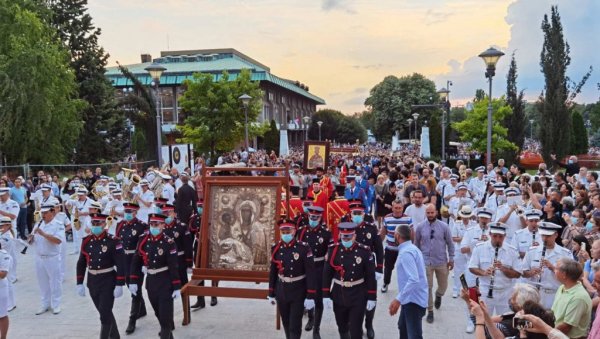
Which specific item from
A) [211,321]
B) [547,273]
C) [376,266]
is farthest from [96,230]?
[547,273]

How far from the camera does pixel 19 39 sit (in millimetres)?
27406

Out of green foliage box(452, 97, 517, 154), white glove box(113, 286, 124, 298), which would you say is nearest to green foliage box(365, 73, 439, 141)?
green foliage box(452, 97, 517, 154)

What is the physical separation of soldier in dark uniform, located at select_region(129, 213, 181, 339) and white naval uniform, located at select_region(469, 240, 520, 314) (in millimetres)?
4565

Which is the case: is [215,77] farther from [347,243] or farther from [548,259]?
[548,259]

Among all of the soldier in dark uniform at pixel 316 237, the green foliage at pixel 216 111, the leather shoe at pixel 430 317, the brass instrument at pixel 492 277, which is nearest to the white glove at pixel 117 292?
the soldier in dark uniform at pixel 316 237

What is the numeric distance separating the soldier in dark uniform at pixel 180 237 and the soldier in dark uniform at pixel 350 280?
10.9 feet

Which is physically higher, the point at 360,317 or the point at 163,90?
the point at 163,90

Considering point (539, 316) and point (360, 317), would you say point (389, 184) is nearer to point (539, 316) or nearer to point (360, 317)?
point (360, 317)

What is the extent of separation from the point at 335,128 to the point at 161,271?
80493 mm

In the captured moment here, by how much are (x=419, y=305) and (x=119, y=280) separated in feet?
15.0

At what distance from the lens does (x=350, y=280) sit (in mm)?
6922

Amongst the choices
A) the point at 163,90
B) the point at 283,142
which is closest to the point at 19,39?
the point at 283,142

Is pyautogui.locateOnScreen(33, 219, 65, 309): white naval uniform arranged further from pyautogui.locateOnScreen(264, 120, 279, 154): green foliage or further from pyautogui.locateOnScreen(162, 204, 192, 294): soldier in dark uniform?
pyautogui.locateOnScreen(264, 120, 279, 154): green foliage

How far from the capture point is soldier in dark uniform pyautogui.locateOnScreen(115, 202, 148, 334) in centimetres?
857
